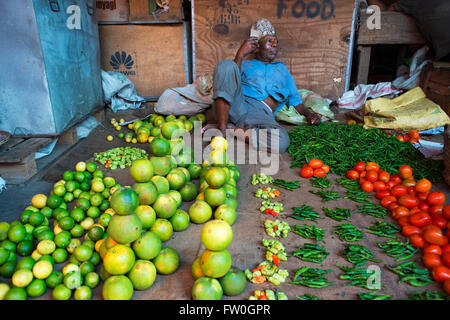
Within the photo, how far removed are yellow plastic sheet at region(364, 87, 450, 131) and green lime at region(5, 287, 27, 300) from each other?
404cm

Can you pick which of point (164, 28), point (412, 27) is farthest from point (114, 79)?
point (412, 27)

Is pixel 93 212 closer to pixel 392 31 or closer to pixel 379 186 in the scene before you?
pixel 379 186

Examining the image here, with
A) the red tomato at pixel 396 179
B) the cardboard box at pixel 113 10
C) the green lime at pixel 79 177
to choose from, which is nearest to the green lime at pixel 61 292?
the green lime at pixel 79 177

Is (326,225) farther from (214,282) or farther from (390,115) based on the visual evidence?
(390,115)

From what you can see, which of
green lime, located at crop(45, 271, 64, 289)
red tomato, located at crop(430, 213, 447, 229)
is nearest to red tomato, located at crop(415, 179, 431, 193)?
red tomato, located at crop(430, 213, 447, 229)

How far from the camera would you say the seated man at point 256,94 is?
12.0ft

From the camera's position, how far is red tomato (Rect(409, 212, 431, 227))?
82.4 inches

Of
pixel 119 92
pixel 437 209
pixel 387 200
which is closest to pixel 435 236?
pixel 437 209

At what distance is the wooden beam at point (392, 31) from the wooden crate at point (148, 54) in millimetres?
3062

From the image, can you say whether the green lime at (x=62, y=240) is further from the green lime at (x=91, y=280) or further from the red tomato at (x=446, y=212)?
the red tomato at (x=446, y=212)

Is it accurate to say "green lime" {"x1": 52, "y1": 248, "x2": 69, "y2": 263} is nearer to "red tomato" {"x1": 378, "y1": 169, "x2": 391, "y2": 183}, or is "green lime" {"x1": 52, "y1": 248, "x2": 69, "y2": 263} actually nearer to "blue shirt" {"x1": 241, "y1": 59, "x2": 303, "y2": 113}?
"red tomato" {"x1": 378, "y1": 169, "x2": 391, "y2": 183}

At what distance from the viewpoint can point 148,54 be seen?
17.2 ft

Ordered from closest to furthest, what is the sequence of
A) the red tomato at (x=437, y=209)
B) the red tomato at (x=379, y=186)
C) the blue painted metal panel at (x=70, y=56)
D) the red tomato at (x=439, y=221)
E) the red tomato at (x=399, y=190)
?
the red tomato at (x=439, y=221) → the red tomato at (x=437, y=209) → the red tomato at (x=399, y=190) → the red tomato at (x=379, y=186) → the blue painted metal panel at (x=70, y=56)
